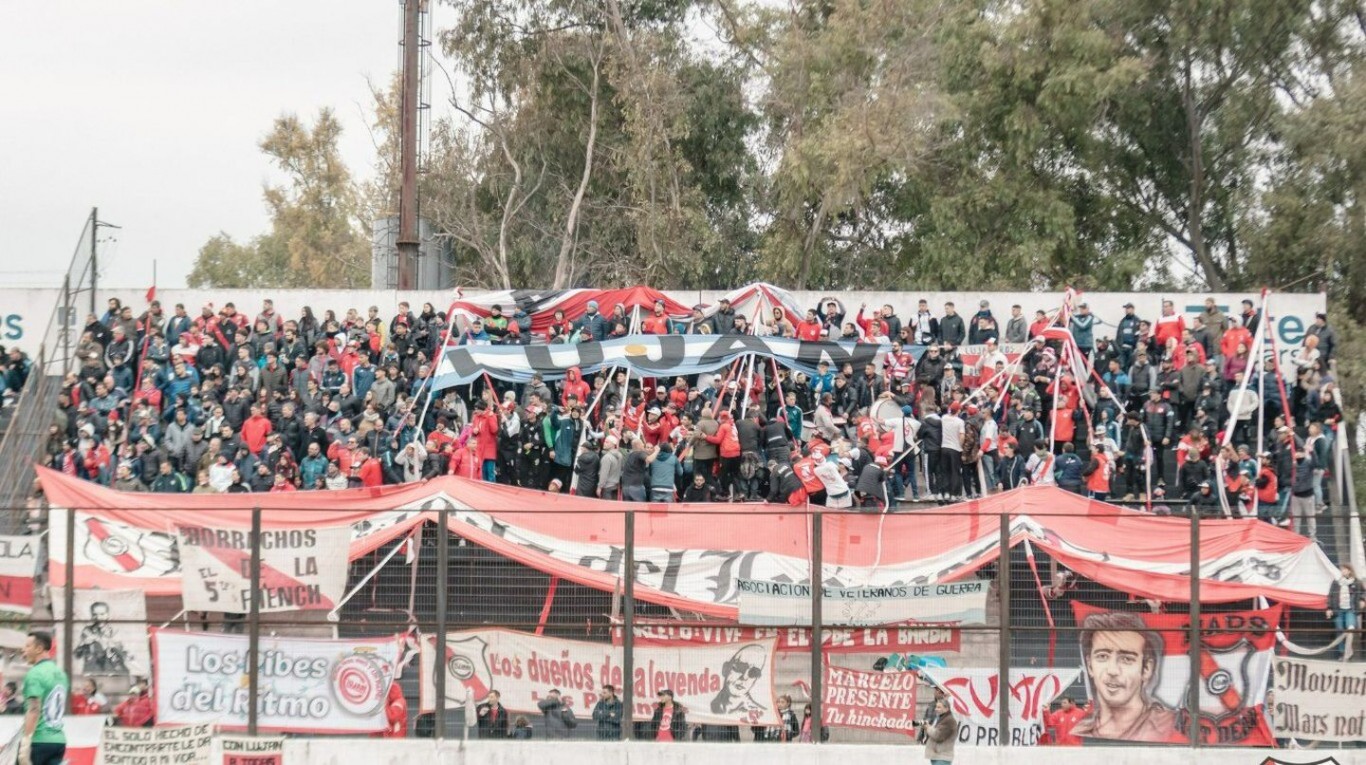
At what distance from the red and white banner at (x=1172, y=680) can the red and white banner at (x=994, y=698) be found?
375 mm

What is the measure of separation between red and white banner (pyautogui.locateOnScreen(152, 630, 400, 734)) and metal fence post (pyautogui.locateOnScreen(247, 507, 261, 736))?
0.29ft

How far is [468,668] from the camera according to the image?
1536 cm

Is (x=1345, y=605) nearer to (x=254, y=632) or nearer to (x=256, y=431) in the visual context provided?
(x=254, y=632)

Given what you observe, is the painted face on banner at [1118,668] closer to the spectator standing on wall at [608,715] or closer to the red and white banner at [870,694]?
the red and white banner at [870,694]

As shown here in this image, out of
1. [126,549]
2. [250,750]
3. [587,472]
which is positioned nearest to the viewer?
[250,750]

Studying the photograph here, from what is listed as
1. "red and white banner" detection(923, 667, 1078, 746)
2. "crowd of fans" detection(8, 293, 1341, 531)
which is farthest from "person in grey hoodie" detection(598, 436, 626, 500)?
"red and white banner" detection(923, 667, 1078, 746)

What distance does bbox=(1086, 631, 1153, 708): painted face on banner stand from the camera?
50.2ft

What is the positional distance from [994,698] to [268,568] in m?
7.54

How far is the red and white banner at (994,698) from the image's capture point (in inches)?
603

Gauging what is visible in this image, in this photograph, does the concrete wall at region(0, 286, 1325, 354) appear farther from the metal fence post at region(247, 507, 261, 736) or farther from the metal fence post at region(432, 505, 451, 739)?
the metal fence post at region(432, 505, 451, 739)

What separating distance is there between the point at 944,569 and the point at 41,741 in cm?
883

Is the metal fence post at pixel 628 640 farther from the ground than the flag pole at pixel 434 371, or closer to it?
closer to it

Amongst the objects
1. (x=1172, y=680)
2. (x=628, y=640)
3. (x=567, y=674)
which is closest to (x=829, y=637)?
(x=628, y=640)

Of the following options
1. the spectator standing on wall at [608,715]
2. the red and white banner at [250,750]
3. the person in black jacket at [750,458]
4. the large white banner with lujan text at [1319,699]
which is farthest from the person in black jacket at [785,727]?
the person in black jacket at [750,458]
